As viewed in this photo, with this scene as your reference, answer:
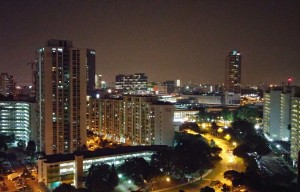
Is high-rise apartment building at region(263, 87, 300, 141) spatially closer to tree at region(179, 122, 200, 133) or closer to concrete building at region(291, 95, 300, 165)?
concrete building at region(291, 95, 300, 165)

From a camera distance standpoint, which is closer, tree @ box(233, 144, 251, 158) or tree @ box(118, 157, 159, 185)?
tree @ box(118, 157, 159, 185)

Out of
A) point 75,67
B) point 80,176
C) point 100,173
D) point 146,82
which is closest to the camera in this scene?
point 100,173

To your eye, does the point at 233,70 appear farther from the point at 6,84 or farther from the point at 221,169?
the point at 221,169

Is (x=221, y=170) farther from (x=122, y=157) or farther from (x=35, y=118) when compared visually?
(x=35, y=118)

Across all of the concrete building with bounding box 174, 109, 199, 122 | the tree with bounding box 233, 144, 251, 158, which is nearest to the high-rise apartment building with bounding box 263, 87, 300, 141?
the tree with bounding box 233, 144, 251, 158

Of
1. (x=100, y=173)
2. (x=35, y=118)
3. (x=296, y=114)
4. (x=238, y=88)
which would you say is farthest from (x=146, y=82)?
(x=100, y=173)

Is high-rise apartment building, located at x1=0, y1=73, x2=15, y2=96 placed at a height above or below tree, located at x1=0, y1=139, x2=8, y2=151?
above
